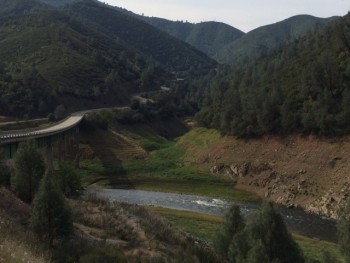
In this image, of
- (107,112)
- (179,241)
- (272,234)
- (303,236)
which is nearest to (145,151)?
(107,112)

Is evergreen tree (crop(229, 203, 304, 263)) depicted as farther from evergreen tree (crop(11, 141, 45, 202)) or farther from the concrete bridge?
the concrete bridge

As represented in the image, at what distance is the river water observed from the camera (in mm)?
70188

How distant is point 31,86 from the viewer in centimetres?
15488

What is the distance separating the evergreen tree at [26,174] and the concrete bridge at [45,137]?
34.9ft

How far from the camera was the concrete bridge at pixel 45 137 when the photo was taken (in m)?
69.2

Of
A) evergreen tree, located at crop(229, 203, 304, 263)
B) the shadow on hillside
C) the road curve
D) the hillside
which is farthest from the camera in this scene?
the shadow on hillside

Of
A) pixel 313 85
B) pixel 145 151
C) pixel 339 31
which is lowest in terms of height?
pixel 145 151

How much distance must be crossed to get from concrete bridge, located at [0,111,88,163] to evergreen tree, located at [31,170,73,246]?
24819 mm

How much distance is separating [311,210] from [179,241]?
43599 millimetres

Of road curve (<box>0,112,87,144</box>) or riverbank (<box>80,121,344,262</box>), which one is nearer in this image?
road curve (<box>0,112,87,144</box>)

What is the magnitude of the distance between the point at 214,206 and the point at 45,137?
32665 mm

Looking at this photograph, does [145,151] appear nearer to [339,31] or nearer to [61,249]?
[339,31]

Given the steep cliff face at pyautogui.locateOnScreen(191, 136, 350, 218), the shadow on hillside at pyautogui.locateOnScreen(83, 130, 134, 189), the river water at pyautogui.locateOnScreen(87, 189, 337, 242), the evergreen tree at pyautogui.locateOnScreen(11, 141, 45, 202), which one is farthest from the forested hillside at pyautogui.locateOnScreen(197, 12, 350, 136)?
the evergreen tree at pyautogui.locateOnScreen(11, 141, 45, 202)

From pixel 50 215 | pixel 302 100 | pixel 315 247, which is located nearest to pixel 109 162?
pixel 302 100
